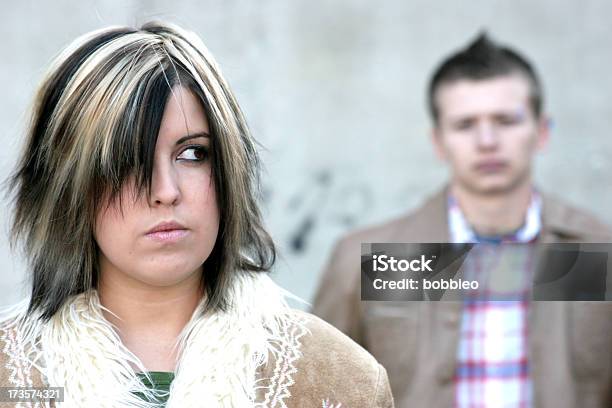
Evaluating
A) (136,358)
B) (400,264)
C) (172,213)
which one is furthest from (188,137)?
(400,264)

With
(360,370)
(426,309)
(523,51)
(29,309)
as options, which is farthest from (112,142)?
(523,51)

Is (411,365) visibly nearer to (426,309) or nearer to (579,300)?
(426,309)

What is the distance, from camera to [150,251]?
6.73ft

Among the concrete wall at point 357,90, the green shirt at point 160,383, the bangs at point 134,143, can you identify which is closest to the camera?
the bangs at point 134,143

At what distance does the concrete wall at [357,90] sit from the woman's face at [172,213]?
A: 2.49m

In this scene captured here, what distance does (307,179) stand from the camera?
4672mm

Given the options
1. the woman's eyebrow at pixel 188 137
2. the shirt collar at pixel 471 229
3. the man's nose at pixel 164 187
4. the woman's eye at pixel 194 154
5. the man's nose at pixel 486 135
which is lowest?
the shirt collar at pixel 471 229

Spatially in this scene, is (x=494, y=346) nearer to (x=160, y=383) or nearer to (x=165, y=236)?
(x=160, y=383)

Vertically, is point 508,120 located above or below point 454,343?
above

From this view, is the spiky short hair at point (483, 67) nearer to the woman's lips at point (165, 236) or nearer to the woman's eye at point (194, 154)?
the woman's eye at point (194, 154)

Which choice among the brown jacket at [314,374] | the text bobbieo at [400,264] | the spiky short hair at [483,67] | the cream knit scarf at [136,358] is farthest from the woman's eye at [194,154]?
the spiky short hair at [483,67]

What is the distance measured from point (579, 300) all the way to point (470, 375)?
481mm

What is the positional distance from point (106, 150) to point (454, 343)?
2247mm

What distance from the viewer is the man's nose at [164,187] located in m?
2.01
